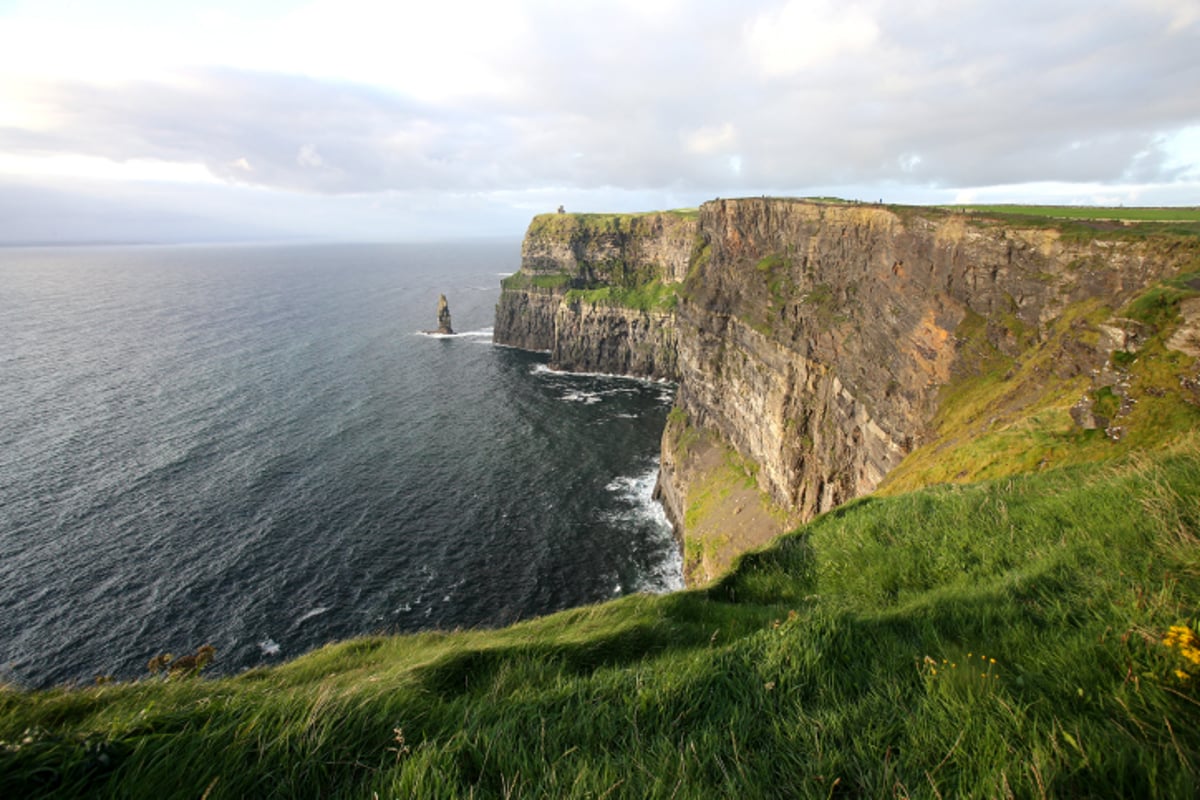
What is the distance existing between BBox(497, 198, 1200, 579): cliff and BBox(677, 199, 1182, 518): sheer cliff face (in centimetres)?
13

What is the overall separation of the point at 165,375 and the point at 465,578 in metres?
78.4

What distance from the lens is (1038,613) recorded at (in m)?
7.00

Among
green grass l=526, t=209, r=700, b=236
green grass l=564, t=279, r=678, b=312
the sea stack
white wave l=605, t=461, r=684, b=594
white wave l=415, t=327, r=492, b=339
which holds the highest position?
green grass l=526, t=209, r=700, b=236

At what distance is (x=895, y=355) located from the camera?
122 ft

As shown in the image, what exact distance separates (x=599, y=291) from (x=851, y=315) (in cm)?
9005

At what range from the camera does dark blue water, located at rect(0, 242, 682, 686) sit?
43688 mm

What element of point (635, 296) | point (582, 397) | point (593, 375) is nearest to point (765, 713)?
point (582, 397)

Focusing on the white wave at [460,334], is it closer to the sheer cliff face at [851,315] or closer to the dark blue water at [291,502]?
the dark blue water at [291,502]

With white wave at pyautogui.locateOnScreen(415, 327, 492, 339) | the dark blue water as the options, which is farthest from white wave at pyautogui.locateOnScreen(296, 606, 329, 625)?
white wave at pyautogui.locateOnScreen(415, 327, 492, 339)

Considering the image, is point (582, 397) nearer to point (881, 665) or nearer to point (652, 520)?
point (652, 520)

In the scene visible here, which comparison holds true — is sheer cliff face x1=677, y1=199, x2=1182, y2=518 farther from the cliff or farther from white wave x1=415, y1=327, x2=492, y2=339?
white wave x1=415, y1=327, x2=492, y2=339

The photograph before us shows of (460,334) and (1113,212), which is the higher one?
(1113,212)

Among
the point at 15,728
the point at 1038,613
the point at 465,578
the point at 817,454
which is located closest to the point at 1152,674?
the point at 1038,613

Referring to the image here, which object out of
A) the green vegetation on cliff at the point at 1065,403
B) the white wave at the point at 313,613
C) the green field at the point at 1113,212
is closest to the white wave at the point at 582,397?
the white wave at the point at 313,613
